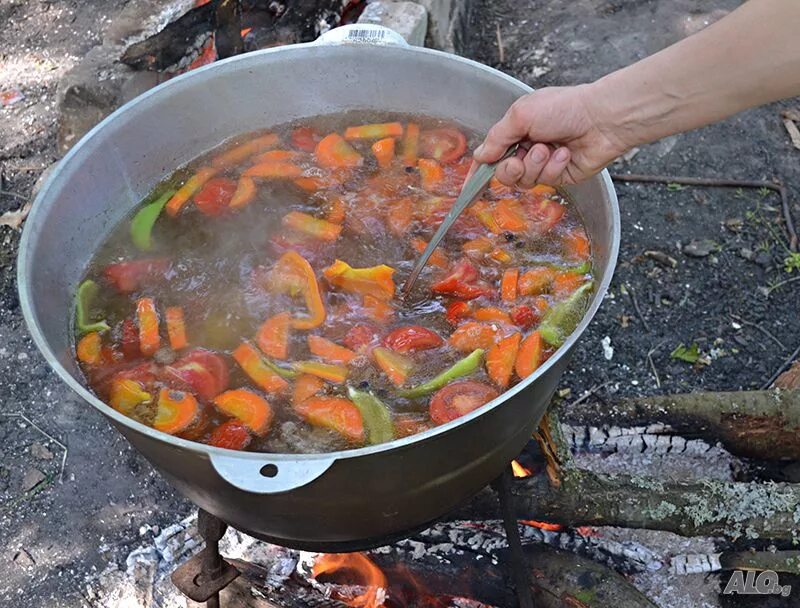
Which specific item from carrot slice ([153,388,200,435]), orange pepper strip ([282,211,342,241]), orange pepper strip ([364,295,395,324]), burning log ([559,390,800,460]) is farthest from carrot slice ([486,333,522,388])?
burning log ([559,390,800,460])

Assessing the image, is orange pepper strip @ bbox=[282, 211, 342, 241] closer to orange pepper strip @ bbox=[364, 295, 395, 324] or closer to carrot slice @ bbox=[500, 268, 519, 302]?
orange pepper strip @ bbox=[364, 295, 395, 324]

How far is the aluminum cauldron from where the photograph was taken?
63.4 inches

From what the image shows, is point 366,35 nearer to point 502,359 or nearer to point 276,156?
point 276,156

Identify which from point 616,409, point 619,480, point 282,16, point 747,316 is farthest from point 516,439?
point 282,16

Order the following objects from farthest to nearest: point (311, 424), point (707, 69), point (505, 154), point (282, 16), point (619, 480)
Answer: point (282, 16) < point (619, 480) < point (505, 154) < point (311, 424) < point (707, 69)

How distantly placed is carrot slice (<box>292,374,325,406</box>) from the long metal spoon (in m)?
0.40

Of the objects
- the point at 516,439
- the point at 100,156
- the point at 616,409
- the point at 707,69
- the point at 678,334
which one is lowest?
the point at 678,334

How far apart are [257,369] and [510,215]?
101 cm

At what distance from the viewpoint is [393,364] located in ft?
6.92

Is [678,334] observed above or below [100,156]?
below

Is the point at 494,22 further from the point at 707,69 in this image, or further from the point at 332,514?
the point at 332,514

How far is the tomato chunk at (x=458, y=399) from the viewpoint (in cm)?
199

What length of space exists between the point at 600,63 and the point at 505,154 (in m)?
3.59

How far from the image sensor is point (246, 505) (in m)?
1.76
